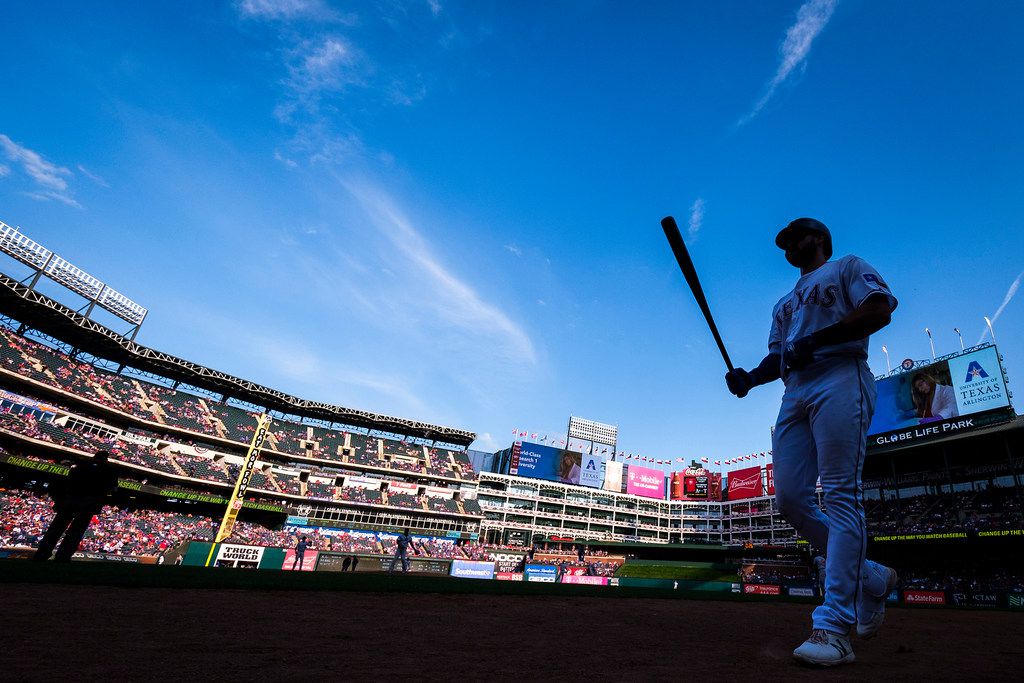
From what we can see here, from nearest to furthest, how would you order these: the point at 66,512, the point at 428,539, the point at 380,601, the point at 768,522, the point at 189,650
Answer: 1. the point at 189,650
2. the point at 380,601
3. the point at 66,512
4. the point at 428,539
5. the point at 768,522

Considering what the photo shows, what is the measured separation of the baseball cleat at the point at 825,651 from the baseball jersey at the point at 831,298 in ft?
5.21

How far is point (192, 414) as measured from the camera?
41344 millimetres

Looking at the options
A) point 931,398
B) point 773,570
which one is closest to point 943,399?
point 931,398

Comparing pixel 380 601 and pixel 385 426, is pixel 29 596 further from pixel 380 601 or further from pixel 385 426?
pixel 385 426

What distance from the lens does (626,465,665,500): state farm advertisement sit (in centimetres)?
6956

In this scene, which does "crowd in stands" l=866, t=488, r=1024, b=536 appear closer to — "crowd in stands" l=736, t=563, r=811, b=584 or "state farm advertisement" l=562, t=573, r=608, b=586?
"crowd in stands" l=736, t=563, r=811, b=584

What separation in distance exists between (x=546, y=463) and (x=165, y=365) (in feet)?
141

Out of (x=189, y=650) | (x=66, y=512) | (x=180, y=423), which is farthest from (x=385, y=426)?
(x=189, y=650)

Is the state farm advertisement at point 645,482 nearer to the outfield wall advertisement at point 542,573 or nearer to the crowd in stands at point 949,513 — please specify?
the crowd in stands at point 949,513

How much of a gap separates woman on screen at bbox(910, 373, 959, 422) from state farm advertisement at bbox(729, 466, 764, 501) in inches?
1140

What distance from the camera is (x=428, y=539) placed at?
1657 inches

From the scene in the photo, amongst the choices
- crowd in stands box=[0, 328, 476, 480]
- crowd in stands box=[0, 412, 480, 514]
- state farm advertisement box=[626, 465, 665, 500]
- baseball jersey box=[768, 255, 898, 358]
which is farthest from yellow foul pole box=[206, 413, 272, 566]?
state farm advertisement box=[626, 465, 665, 500]

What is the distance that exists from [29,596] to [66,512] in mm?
5032

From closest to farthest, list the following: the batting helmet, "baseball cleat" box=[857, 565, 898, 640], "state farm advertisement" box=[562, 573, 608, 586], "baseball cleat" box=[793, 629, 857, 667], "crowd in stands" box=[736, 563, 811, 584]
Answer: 1. "baseball cleat" box=[793, 629, 857, 667]
2. "baseball cleat" box=[857, 565, 898, 640]
3. the batting helmet
4. "state farm advertisement" box=[562, 573, 608, 586]
5. "crowd in stands" box=[736, 563, 811, 584]
